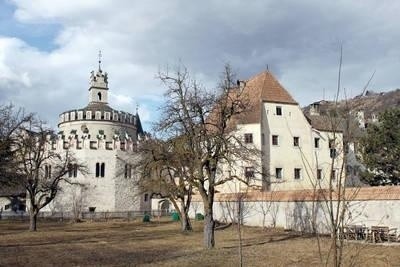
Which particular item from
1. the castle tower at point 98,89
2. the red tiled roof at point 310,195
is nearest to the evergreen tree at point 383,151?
the red tiled roof at point 310,195

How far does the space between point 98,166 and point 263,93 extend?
24.3 m

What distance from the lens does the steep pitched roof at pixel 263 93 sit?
48.2 m

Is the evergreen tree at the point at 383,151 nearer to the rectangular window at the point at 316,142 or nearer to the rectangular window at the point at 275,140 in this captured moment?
the rectangular window at the point at 275,140

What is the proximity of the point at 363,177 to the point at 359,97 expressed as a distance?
1215 inches

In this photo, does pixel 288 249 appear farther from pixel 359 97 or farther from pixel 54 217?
pixel 54 217

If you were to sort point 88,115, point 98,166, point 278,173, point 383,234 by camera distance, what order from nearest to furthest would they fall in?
point 383,234 < point 278,173 < point 98,166 < point 88,115

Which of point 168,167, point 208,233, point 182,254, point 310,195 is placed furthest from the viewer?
point 168,167

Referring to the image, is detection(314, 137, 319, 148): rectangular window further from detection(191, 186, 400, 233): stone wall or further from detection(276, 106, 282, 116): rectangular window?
detection(191, 186, 400, 233): stone wall

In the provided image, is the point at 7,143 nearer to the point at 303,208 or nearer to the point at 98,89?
the point at 303,208

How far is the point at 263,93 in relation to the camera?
1937 inches

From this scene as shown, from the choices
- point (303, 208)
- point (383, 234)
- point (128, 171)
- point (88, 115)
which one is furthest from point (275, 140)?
point (88, 115)

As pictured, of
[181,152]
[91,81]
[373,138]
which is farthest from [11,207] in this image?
[373,138]

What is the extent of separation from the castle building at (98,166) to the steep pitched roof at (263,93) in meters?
19.3

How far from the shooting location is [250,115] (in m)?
48.2
